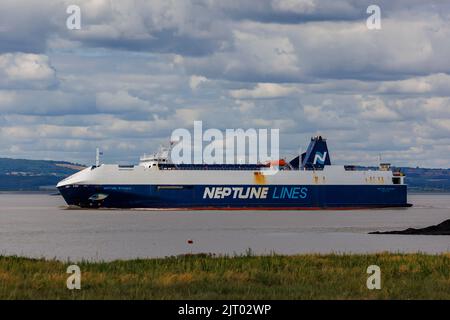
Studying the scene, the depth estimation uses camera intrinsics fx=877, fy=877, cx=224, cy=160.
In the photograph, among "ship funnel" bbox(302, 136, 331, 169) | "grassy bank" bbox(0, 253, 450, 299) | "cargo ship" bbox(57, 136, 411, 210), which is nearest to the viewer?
"grassy bank" bbox(0, 253, 450, 299)

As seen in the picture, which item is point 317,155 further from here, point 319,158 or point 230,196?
point 230,196

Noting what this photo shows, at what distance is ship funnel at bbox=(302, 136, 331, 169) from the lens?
148 meters

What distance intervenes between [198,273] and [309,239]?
48163 millimetres

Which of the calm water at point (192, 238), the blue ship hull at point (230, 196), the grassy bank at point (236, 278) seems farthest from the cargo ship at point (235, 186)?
the grassy bank at point (236, 278)

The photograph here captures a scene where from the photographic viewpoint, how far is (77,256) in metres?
60.9

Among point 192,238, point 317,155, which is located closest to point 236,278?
point 192,238

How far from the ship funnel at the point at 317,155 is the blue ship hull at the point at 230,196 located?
19.7 ft

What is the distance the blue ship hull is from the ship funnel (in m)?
6.00

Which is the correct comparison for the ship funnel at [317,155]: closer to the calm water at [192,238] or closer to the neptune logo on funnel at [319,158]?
the neptune logo on funnel at [319,158]

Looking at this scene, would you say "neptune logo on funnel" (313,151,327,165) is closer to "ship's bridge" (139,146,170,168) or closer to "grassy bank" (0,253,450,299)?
"ship's bridge" (139,146,170,168)

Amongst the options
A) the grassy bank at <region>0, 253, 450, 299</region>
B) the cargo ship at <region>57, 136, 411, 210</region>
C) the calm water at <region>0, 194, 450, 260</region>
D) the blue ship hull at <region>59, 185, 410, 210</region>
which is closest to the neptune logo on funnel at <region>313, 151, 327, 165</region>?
the cargo ship at <region>57, 136, 411, 210</region>

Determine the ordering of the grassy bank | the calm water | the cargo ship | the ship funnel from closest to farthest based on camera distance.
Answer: the grassy bank < the calm water < the cargo ship < the ship funnel
